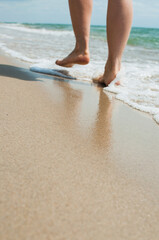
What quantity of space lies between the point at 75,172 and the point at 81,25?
4.87 feet

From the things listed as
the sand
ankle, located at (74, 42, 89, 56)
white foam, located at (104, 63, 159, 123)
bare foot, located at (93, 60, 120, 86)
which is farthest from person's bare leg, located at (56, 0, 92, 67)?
the sand

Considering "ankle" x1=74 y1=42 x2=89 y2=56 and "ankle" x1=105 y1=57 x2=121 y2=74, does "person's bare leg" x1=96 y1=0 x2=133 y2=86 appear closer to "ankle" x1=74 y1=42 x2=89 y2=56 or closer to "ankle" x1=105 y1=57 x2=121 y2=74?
"ankle" x1=105 y1=57 x2=121 y2=74

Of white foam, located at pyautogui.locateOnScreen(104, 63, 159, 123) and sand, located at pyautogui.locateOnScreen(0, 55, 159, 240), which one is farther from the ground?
sand, located at pyautogui.locateOnScreen(0, 55, 159, 240)

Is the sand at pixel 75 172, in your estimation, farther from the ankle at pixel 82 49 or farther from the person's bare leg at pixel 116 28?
the ankle at pixel 82 49

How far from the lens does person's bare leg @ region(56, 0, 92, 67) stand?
6.25 feet

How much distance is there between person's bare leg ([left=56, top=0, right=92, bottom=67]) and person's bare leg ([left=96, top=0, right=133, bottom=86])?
23cm

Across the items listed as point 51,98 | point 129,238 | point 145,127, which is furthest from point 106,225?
point 51,98

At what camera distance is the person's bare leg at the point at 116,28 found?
1695 millimetres

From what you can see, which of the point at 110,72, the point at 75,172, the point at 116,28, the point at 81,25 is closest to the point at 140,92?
the point at 110,72

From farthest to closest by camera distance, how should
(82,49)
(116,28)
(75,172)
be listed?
(82,49) → (116,28) → (75,172)

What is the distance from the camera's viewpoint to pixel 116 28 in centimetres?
174

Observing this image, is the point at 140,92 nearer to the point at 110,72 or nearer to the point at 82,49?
the point at 110,72

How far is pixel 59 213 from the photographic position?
577 mm

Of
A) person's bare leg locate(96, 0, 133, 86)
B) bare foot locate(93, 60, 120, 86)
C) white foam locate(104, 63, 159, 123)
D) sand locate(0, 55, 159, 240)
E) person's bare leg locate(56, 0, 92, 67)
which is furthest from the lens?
person's bare leg locate(56, 0, 92, 67)
